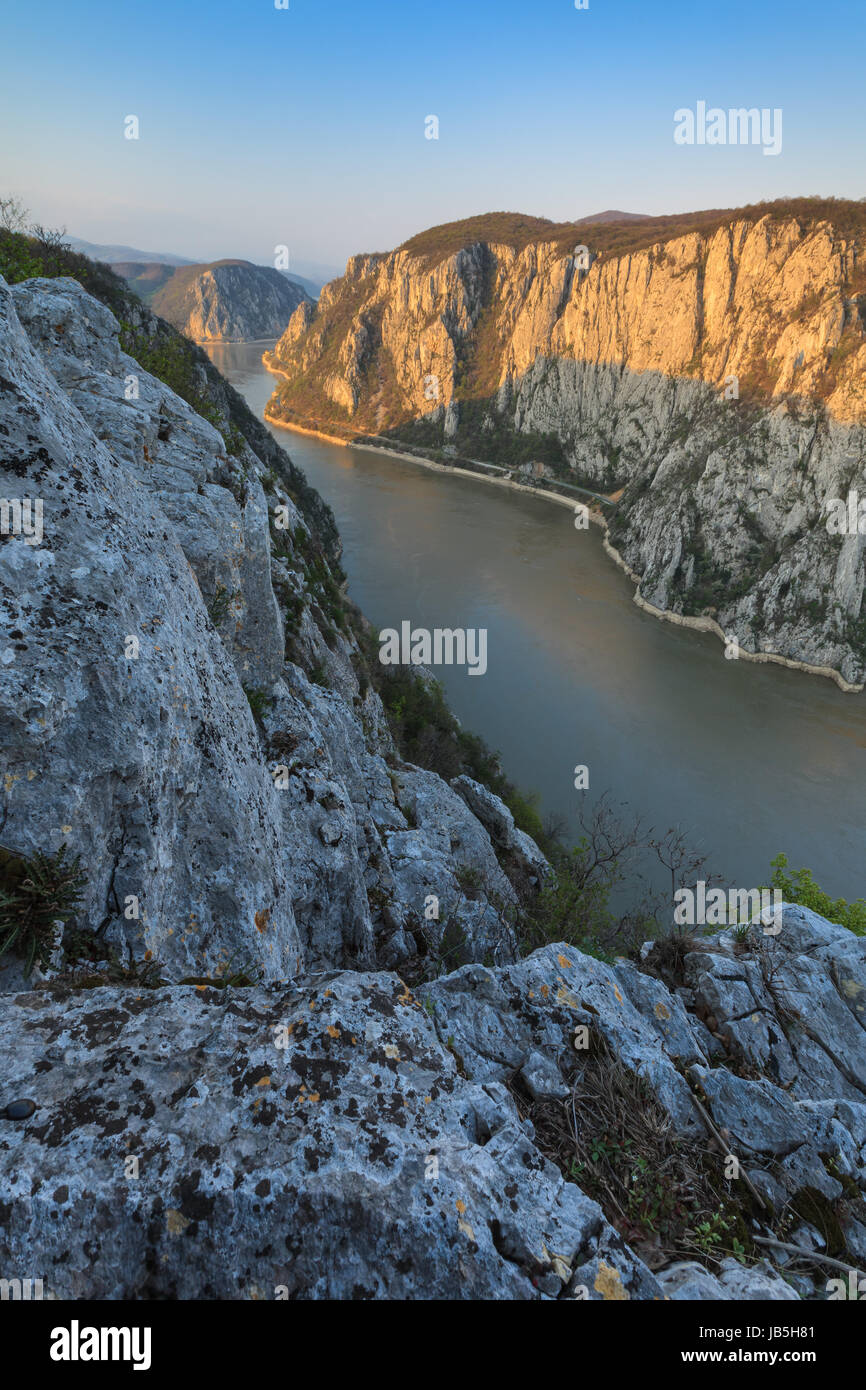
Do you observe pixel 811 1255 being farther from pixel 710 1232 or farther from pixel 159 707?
pixel 159 707

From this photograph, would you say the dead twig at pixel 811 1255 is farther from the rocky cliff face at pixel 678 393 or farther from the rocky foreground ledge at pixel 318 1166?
the rocky cliff face at pixel 678 393

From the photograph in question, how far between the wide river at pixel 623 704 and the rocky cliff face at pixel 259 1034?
995 inches

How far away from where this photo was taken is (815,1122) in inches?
232

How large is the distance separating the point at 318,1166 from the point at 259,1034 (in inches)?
32.0

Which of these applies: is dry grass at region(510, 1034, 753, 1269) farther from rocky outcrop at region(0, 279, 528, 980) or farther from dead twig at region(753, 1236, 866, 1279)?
rocky outcrop at region(0, 279, 528, 980)

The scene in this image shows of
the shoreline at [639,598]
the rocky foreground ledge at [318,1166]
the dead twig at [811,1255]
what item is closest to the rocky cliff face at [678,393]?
the shoreline at [639,598]

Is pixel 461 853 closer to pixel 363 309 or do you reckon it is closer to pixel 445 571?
pixel 445 571

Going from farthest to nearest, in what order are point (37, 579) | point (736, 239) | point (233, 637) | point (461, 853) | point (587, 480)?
point (587, 480) < point (736, 239) < point (461, 853) < point (233, 637) < point (37, 579)

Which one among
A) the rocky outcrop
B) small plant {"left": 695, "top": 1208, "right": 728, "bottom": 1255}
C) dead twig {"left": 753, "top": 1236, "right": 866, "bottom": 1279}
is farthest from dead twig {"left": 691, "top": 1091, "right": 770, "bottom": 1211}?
the rocky outcrop

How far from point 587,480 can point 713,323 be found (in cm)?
2518

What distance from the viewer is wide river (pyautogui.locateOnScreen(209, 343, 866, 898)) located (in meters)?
32.9

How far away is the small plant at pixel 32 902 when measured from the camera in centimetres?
370

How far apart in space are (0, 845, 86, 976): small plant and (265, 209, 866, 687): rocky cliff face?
5600 centimetres

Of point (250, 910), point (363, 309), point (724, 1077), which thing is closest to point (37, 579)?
point (250, 910)
